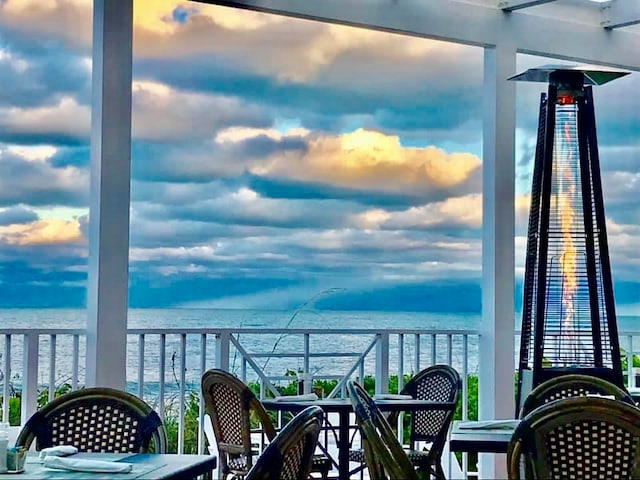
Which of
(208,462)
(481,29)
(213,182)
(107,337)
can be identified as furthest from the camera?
(213,182)

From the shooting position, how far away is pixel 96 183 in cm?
591

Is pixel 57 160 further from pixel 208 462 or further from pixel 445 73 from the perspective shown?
pixel 208 462

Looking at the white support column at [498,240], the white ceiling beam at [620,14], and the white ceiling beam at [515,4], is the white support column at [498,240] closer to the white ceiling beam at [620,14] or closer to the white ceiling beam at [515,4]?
the white ceiling beam at [515,4]

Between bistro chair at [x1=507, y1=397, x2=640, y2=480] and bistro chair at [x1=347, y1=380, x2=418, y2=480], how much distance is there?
1.94 feet

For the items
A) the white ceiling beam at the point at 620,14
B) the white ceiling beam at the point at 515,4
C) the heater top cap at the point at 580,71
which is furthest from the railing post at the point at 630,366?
the white ceiling beam at the point at 515,4

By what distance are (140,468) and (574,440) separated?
55.4 inches

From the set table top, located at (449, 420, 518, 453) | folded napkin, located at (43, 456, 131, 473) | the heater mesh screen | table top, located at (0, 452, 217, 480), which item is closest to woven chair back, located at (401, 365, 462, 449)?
the heater mesh screen

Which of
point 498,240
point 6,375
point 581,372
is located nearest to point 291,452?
point 6,375

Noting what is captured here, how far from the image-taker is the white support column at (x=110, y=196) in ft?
19.2

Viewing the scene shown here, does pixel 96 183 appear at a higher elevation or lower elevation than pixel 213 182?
lower

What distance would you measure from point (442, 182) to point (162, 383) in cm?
1743

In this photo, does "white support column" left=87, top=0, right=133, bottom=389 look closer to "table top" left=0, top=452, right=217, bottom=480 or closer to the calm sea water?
"table top" left=0, top=452, right=217, bottom=480

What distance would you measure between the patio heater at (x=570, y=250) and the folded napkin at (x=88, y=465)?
4.33 metres

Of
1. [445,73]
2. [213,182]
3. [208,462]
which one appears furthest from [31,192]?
[208,462]
